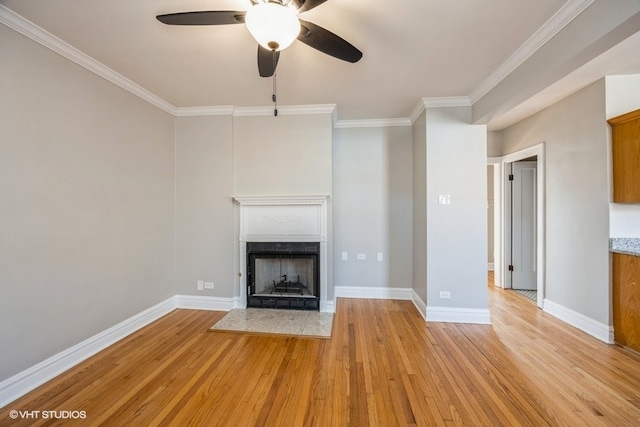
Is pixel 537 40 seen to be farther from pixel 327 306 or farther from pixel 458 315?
pixel 327 306

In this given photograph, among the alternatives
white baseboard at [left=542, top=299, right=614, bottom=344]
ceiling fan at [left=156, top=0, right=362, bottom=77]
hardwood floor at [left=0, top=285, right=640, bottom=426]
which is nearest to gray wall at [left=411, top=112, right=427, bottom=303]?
hardwood floor at [left=0, top=285, right=640, bottom=426]

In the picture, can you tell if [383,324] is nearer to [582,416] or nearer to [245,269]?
[582,416]

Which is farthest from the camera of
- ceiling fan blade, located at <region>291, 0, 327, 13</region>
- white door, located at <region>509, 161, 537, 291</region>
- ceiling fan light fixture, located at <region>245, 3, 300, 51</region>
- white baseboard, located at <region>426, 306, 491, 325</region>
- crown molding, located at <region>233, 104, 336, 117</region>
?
white door, located at <region>509, 161, 537, 291</region>

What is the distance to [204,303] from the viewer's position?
3.20 m

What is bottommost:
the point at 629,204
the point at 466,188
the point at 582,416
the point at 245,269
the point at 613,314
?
the point at 582,416

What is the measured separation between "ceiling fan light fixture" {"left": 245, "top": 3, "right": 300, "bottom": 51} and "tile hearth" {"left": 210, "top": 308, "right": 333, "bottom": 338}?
2478 millimetres

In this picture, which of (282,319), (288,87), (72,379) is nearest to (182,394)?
(72,379)

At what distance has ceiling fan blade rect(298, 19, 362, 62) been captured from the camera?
142 cm

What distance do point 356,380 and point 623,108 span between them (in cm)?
351

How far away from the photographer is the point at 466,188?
2.84m

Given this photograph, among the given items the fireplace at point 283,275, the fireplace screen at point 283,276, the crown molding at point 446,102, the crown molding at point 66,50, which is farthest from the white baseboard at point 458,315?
the crown molding at point 66,50

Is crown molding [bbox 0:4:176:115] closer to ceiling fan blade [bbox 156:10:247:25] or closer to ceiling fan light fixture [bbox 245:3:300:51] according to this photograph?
ceiling fan blade [bbox 156:10:247:25]

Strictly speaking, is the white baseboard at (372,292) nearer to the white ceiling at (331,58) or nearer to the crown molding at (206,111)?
the white ceiling at (331,58)

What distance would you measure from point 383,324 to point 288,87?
2809mm
